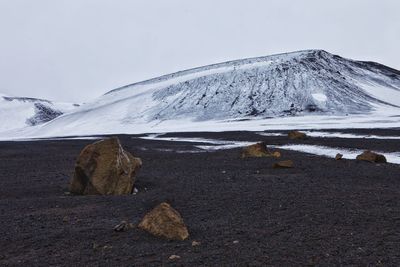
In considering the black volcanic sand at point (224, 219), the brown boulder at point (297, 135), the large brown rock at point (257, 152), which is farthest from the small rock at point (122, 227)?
the brown boulder at point (297, 135)

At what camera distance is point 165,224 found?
8.42m

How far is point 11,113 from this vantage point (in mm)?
162000

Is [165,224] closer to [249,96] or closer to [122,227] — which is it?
[122,227]

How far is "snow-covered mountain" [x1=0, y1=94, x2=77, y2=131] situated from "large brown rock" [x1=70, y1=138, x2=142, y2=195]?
138832 millimetres

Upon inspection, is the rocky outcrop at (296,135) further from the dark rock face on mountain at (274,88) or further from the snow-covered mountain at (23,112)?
the snow-covered mountain at (23,112)

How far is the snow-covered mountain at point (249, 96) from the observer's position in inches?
3445

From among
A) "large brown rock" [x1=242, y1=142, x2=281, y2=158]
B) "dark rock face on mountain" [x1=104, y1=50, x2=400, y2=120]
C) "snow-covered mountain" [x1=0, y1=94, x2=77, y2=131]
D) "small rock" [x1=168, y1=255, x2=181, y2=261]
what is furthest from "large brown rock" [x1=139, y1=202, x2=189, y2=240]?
"snow-covered mountain" [x1=0, y1=94, x2=77, y2=131]

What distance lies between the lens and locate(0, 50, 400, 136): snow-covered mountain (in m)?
87.5

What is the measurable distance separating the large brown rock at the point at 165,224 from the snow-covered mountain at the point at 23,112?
473 ft

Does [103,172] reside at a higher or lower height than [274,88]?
higher

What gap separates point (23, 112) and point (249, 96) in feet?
322

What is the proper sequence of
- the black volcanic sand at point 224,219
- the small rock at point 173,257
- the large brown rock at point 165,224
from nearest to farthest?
the small rock at point 173,257 → the black volcanic sand at point 224,219 → the large brown rock at point 165,224

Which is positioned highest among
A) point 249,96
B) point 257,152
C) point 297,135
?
point 257,152

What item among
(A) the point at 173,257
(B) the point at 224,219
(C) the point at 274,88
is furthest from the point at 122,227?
(C) the point at 274,88
